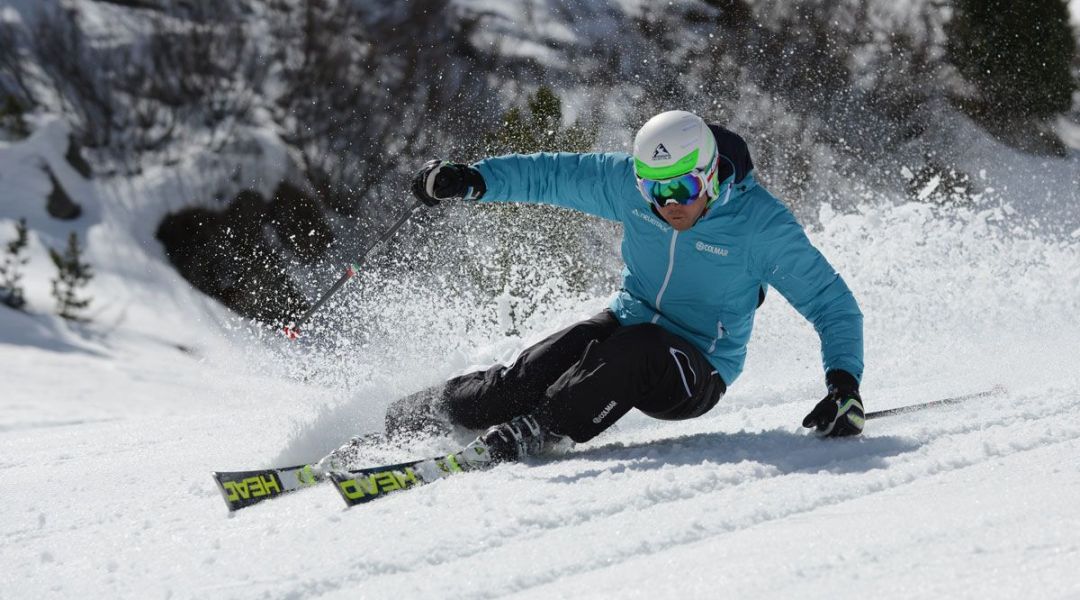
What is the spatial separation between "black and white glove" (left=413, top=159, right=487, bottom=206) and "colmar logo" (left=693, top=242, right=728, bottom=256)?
889 mm

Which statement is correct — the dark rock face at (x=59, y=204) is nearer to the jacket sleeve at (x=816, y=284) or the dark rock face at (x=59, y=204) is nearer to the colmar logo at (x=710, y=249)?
the colmar logo at (x=710, y=249)

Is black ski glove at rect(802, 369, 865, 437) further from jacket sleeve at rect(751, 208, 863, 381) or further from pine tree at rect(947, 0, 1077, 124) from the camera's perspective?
pine tree at rect(947, 0, 1077, 124)

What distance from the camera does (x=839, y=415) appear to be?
313cm

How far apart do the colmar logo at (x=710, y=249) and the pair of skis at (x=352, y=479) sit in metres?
1.00

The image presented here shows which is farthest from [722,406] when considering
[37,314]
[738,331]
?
[37,314]

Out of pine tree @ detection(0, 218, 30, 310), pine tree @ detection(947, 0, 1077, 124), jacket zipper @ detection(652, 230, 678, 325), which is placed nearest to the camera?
jacket zipper @ detection(652, 230, 678, 325)

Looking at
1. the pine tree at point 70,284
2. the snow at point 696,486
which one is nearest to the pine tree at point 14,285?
the pine tree at point 70,284

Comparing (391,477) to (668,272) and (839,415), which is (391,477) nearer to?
(668,272)

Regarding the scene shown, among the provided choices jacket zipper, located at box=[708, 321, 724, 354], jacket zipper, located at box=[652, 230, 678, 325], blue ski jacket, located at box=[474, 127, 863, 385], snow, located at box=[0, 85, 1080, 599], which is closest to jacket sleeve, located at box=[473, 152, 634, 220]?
blue ski jacket, located at box=[474, 127, 863, 385]

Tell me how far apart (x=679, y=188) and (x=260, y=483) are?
1607mm

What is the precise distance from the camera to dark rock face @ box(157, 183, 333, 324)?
18.8 m

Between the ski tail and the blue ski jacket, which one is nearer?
the ski tail

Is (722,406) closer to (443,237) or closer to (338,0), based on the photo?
(443,237)

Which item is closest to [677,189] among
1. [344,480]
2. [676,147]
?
[676,147]
